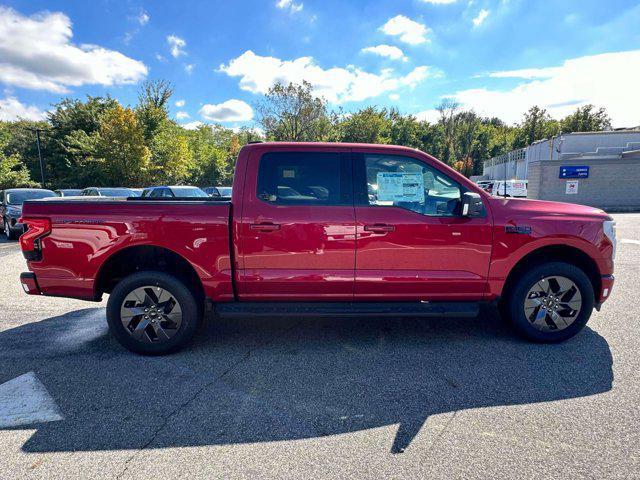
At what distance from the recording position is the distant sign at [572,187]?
71.4 ft

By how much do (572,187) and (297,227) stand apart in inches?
945

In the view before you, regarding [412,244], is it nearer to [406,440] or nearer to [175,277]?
[406,440]

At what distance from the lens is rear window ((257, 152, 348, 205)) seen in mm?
3611

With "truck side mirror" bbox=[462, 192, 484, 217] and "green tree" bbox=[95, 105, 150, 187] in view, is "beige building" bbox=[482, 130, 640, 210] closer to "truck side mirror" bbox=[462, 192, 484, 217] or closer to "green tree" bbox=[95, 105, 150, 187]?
"truck side mirror" bbox=[462, 192, 484, 217]

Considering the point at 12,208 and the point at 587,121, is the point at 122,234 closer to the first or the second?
the point at 12,208

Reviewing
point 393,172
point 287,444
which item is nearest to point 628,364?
→ point 393,172

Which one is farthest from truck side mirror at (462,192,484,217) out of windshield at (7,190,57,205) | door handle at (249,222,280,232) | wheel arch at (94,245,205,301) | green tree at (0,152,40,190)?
green tree at (0,152,40,190)

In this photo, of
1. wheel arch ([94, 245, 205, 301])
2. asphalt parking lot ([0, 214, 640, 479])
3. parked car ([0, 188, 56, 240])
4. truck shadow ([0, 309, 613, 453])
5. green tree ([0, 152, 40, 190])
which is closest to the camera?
asphalt parking lot ([0, 214, 640, 479])

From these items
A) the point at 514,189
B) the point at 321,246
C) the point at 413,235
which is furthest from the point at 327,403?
the point at 514,189

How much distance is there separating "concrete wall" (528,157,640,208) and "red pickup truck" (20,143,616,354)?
2125 centimetres

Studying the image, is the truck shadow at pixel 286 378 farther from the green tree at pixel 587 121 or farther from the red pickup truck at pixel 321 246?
the green tree at pixel 587 121

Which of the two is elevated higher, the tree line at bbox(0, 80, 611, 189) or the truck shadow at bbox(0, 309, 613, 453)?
the tree line at bbox(0, 80, 611, 189)

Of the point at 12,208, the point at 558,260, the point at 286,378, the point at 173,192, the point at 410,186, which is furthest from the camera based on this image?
the point at 173,192

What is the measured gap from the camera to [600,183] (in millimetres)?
21656
